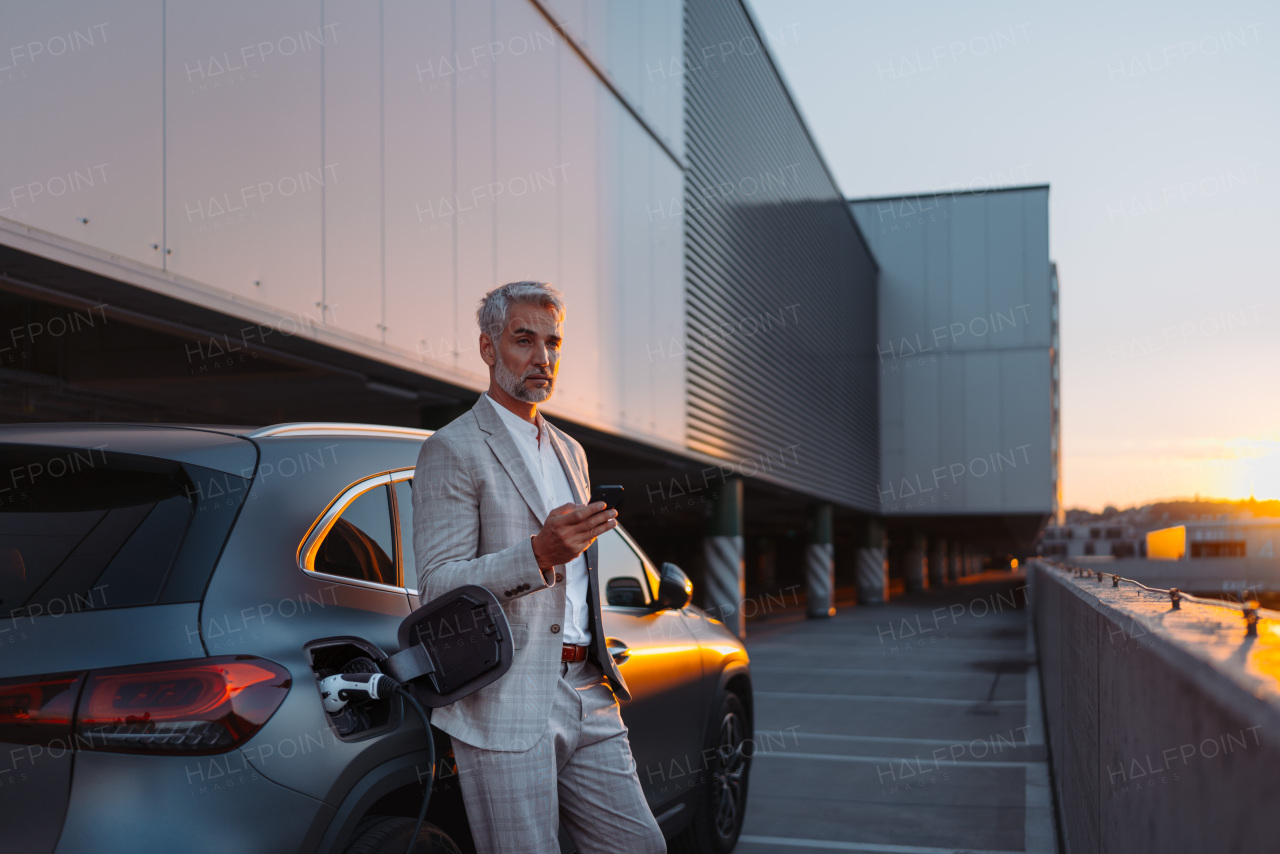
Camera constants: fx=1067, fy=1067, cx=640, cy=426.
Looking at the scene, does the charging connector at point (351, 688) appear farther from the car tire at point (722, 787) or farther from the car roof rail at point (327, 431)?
the car tire at point (722, 787)

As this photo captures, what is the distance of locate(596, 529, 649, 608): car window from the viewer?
13.4ft

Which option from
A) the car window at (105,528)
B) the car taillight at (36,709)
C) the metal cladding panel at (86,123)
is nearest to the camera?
the car taillight at (36,709)

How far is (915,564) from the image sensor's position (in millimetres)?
51781

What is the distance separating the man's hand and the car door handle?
1.28 meters

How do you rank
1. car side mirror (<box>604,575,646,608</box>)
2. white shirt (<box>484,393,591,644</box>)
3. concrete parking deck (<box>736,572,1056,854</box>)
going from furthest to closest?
concrete parking deck (<box>736,572,1056,854</box>), car side mirror (<box>604,575,646,608</box>), white shirt (<box>484,393,591,644</box>)

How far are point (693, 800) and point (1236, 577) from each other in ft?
49.3

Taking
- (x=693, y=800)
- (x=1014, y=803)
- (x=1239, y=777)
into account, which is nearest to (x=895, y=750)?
(x=1014, y=803)

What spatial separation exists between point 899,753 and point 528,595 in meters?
6.56

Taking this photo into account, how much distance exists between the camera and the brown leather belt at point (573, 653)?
2.68 meters

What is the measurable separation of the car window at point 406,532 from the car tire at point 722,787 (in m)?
2.12

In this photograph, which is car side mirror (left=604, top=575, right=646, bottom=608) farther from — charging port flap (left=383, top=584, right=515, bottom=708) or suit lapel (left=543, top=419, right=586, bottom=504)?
charging port flap (left=383, top=584, right=515, bottom=708)

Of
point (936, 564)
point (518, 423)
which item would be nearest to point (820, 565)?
point (518, 423)

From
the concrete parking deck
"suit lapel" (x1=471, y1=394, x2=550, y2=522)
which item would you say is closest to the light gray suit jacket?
"suit lapel" (x1=471, y1=394, x2=550, y2=522)

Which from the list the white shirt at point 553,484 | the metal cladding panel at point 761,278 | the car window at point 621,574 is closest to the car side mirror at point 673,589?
the car window at point 621,574
